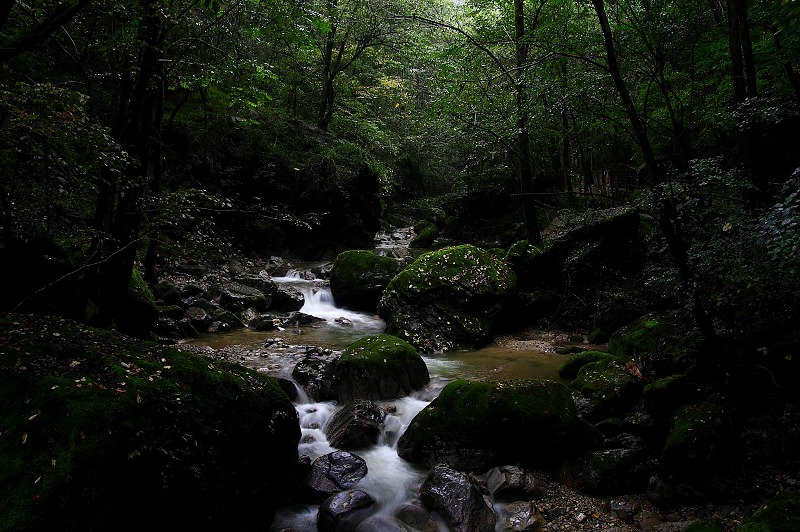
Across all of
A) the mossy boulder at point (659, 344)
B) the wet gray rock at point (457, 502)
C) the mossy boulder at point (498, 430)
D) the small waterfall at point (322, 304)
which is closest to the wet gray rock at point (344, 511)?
the wet gray rock at point (457, 502)

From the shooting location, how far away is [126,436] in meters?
3.11

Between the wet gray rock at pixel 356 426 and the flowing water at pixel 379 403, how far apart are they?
0.10m

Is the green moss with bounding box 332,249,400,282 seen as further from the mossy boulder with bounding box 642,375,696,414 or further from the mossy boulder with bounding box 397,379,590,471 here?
the mossy boulder with bounding box 642,375,696,414

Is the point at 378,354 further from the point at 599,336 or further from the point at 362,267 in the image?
the point at 362,267

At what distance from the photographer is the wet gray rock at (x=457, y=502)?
14.2ft

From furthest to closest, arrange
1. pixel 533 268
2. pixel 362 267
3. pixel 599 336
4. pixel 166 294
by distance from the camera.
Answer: pixel 362 267 → pixel 533 268 → pixel 166 294 → pixel 599 336

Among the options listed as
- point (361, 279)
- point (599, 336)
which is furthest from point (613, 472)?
point (361, 279)

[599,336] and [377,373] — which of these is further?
[599,336]

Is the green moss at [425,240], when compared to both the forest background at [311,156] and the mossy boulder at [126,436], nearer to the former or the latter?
the forest background at [311,156]

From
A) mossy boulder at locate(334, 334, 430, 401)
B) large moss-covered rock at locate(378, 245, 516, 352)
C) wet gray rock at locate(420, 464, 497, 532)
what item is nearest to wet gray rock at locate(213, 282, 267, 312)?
large moss-covered rock at locate(378, 245, 516, 352)

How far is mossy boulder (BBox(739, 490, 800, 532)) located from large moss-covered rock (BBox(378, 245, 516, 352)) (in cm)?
657

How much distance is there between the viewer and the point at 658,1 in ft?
22.4

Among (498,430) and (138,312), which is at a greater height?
(138,312)

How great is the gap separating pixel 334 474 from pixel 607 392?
12.3 ft
